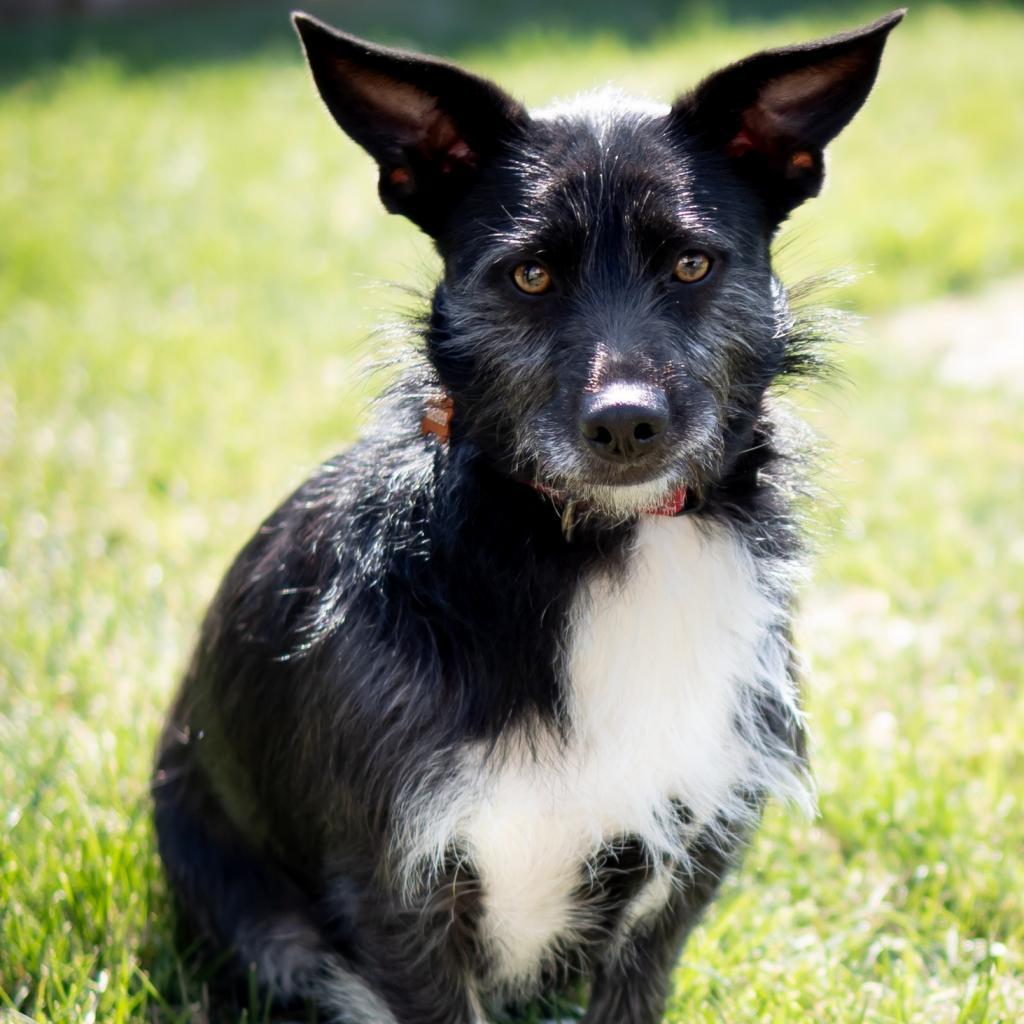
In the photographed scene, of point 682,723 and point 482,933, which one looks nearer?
point 682,723

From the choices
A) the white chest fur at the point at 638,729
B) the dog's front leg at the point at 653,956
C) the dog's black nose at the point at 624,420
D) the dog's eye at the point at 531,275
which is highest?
the dog's eye at the point at 531,275

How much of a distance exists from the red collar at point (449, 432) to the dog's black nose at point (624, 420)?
158mm

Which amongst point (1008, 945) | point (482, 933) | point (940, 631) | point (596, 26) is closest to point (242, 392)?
point (940, 631)

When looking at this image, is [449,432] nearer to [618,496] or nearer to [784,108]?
[618,496]

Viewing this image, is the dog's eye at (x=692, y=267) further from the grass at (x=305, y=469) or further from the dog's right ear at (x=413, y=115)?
the grass at (x=305, y=469)

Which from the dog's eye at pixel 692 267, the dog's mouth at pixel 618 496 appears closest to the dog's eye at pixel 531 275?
the dog's eye at pixel 692 267

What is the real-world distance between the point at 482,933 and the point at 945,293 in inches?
204

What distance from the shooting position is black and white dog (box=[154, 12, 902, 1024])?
2.24 metres

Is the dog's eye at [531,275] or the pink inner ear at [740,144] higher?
the pink inner ear at [740,144]

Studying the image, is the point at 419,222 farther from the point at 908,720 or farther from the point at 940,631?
the point at 940,631

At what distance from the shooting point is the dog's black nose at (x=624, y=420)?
2.06 meters

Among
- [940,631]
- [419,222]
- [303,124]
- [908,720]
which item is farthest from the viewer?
[303,124]

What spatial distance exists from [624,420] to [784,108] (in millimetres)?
761

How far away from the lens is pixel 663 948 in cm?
255
